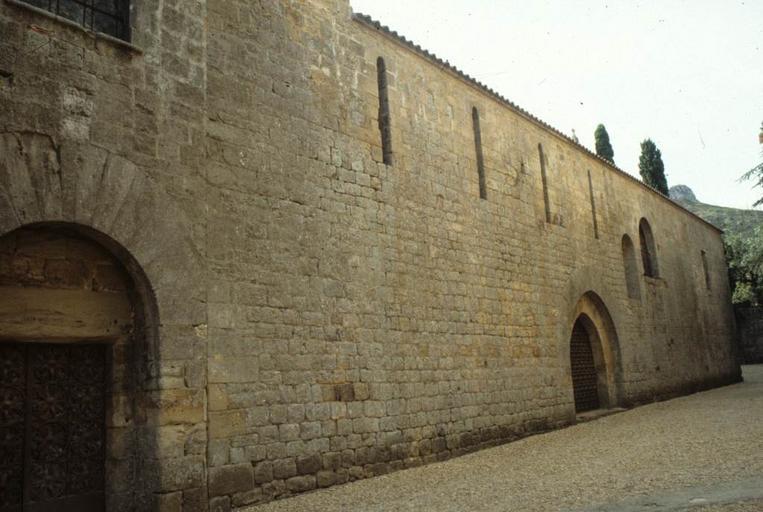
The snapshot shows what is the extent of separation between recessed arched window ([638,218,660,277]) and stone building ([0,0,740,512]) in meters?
6.50

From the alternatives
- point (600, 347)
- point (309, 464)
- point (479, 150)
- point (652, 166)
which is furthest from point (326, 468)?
point (652, 166)

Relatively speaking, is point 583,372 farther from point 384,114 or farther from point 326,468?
point 326,468

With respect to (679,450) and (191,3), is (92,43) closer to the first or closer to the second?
(191,3)

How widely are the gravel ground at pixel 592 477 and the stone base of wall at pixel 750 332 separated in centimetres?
1823

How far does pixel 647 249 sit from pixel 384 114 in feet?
34.4

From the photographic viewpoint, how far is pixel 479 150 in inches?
407

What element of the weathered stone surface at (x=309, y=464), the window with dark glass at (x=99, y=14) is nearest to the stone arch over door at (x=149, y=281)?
the weathered stone surface at (x=309, y=464)

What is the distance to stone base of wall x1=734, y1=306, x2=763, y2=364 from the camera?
84.2 feet

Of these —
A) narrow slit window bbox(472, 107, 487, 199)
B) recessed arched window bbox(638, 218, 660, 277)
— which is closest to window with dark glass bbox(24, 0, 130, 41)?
narrow slit window bbox(472, 107, 487, 199)

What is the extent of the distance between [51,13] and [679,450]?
7.85 meters

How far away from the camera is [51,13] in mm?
5148

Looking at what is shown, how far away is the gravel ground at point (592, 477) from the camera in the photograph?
16.7ft

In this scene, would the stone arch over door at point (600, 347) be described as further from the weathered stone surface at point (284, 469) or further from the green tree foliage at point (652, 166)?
the green tree foliage at point (652, 166)

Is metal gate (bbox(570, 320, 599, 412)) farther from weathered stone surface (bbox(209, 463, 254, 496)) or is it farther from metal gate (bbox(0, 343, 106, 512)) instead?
metal gate (bbox(0, 343, 106, 512))
